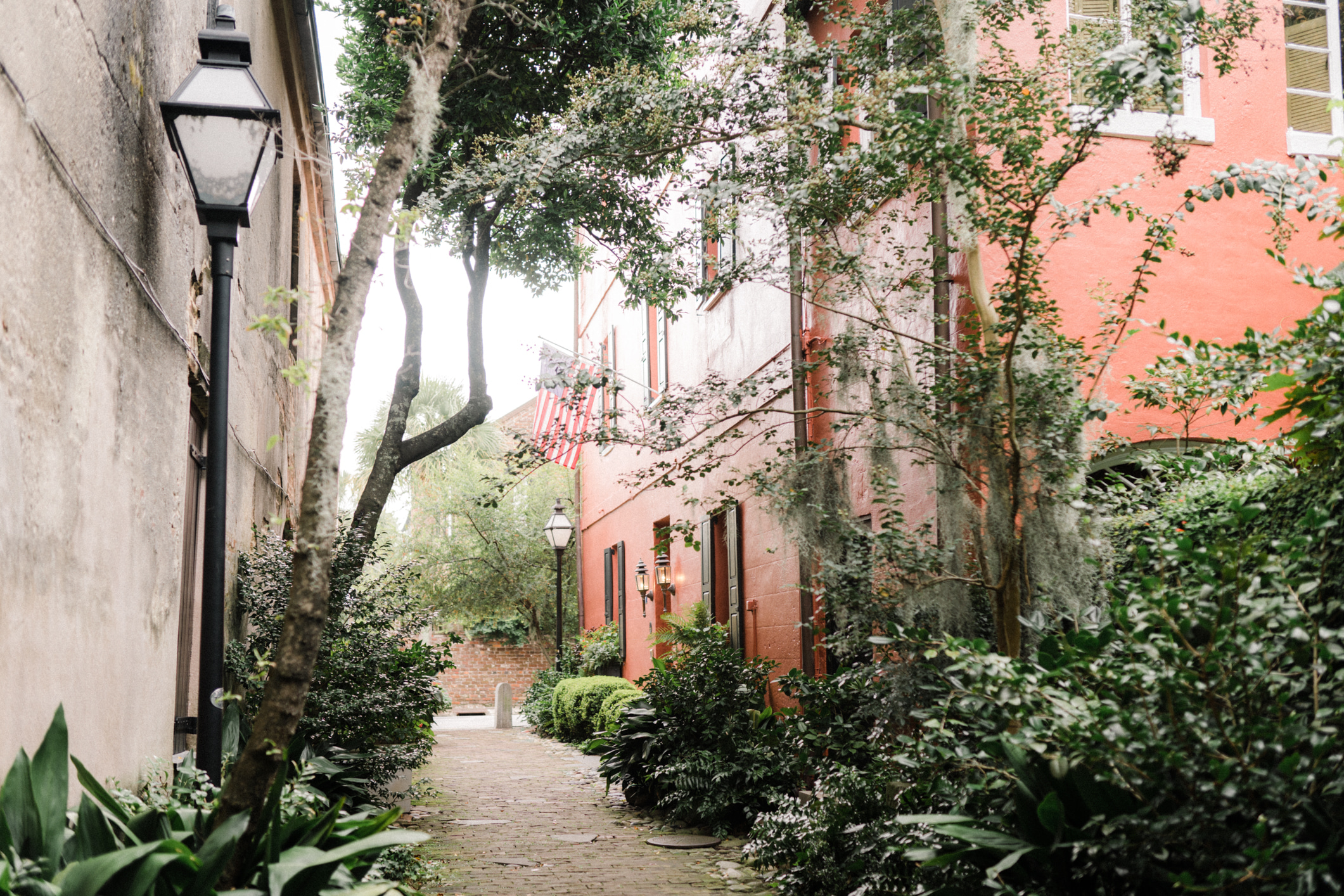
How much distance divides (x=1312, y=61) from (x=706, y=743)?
647 centimetres

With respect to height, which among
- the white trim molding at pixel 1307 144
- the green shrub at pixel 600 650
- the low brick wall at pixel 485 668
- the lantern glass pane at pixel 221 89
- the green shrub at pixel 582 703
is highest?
the white trim molding at pixel 1307 144

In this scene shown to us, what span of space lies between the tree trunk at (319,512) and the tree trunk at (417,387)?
19.6 ft

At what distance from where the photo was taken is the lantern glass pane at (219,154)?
4.33 metres

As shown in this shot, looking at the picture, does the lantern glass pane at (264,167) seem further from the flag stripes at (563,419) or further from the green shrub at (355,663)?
the green shrub at (355,663)

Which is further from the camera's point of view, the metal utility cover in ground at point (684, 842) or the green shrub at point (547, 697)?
the green shrub at point (547, 697)

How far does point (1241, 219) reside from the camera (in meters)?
7.02

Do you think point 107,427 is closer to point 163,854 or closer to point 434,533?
point 163,854

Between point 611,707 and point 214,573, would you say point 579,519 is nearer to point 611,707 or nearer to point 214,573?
point 611,707

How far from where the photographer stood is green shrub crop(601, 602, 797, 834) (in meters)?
7.88

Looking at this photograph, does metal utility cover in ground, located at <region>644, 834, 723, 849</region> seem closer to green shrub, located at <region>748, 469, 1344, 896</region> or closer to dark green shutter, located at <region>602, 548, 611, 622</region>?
green shrub, located at <region>748, 469, 1344, 896</region>

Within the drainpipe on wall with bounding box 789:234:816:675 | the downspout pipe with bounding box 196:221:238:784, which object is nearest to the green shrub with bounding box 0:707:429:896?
the downspout pipe with bounding box 196:221:238:784

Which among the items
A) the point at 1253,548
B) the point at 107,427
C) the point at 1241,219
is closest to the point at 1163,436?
the point at 1241,219

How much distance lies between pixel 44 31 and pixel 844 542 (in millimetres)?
4204

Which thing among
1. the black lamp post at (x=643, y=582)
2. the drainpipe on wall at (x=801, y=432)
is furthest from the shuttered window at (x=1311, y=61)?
the black lamp post at (x=643, y=582)
